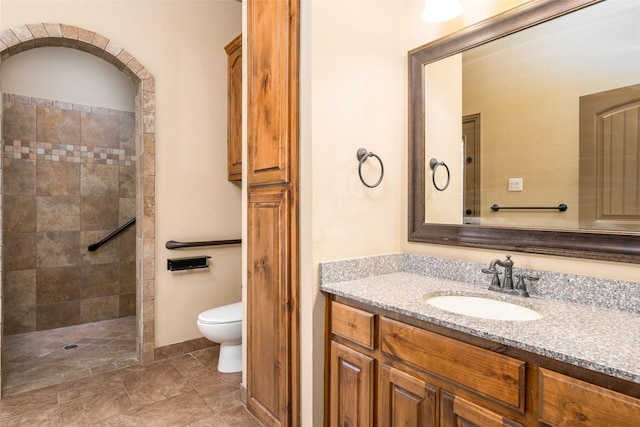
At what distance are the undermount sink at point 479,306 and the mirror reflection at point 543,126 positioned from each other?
0.35 metres

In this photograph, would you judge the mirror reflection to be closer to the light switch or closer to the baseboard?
the light switch

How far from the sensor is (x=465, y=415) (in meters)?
1.10

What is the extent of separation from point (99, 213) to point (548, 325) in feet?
12.9

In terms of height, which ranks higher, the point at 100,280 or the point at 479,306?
the point at 479,306

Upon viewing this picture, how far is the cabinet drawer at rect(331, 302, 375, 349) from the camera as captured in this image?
142cm

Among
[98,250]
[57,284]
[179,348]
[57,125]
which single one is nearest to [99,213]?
[98,250]

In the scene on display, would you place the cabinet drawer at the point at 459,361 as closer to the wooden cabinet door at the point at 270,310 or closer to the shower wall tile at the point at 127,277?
the wooden cabinet door at the point at 270,310

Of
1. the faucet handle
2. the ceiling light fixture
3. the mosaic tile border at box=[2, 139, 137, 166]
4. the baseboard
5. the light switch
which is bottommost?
the baseboard

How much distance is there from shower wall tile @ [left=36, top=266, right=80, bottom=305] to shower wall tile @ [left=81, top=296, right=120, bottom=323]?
0.14 metres

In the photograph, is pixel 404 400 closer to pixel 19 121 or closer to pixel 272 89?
pixel 272 89

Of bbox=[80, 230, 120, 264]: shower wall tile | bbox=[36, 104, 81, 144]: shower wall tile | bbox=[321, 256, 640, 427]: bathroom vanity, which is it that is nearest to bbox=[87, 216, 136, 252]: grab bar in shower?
bbox=[80, 230, 120, 264]: shower wall tile

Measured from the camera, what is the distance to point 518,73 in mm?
1554

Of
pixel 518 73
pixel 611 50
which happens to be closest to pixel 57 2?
pixel 518 73

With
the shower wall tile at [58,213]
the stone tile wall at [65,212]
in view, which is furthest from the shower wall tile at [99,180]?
the shower wall tile at [58,213]
